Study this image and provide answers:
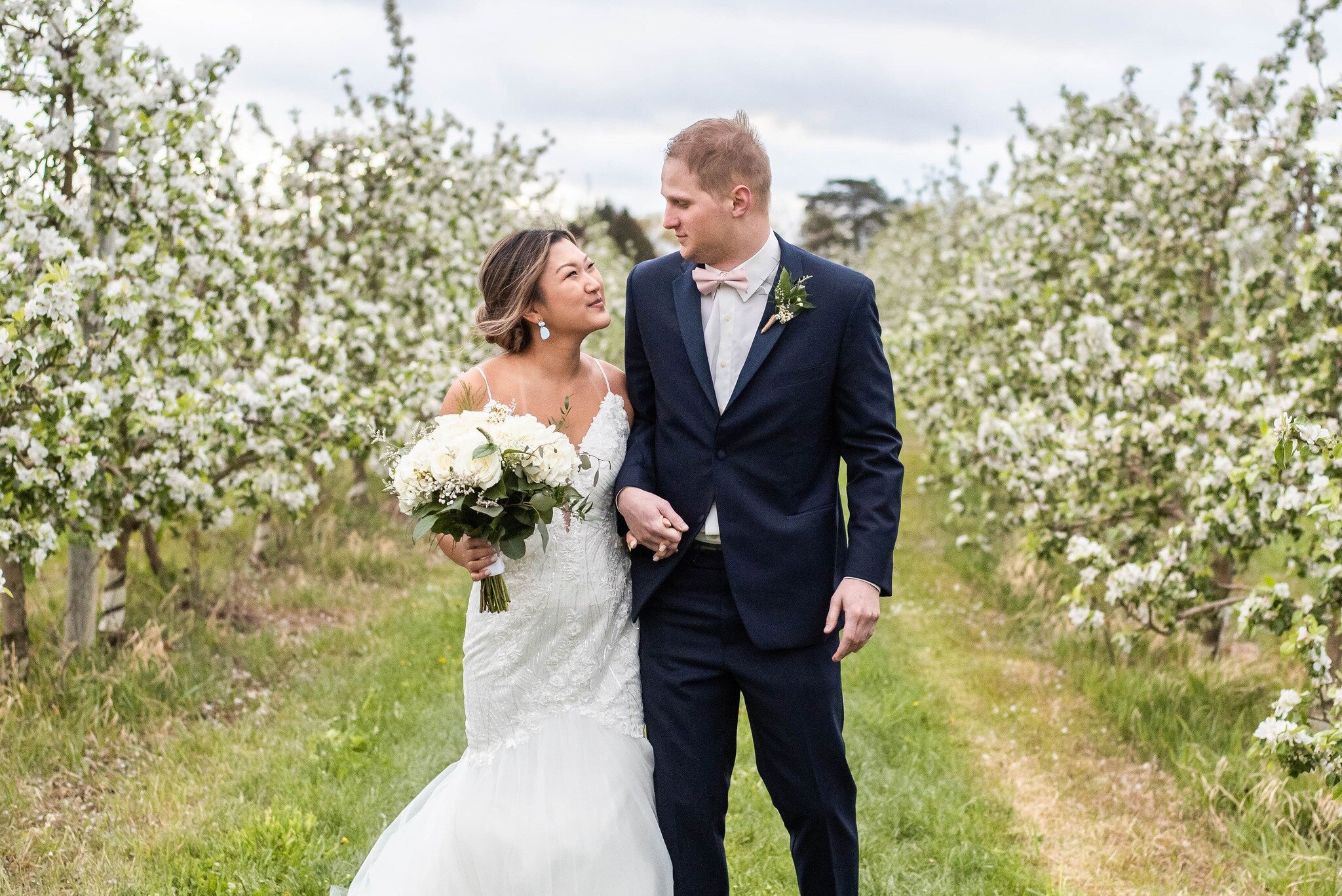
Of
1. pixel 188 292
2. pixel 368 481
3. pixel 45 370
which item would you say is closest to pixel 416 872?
pixel 45 370

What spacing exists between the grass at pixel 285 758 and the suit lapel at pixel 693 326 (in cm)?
191

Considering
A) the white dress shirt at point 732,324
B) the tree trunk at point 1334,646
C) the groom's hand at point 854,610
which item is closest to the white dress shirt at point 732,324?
the white dress shirt at point 732,324

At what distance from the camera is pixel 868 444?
3.22 metres

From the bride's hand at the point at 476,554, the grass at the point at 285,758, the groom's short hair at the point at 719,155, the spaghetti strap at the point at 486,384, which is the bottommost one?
the grass at the point at 285,758

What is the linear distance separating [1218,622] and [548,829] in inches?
177

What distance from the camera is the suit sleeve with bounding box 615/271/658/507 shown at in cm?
341

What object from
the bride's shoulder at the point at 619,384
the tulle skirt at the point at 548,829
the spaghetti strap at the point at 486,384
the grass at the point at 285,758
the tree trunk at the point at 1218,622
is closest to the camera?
the tulle skirt at the point at 548,829

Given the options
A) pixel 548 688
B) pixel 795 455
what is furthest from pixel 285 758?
pixel 795 455

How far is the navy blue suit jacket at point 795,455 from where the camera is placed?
3.20 metres

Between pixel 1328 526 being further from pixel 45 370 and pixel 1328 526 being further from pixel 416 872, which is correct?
pixel 45 370

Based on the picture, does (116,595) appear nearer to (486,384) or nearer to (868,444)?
(486,384)

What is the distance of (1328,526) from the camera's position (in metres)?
4.35

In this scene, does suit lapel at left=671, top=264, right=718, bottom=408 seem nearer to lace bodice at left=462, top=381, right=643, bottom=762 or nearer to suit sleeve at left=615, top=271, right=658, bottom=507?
suit sleeve at left=615, top=271, right=658, bottom=507

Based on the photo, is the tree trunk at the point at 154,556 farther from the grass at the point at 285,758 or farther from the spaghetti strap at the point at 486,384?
the spaghetti strap at the point at 486,384
